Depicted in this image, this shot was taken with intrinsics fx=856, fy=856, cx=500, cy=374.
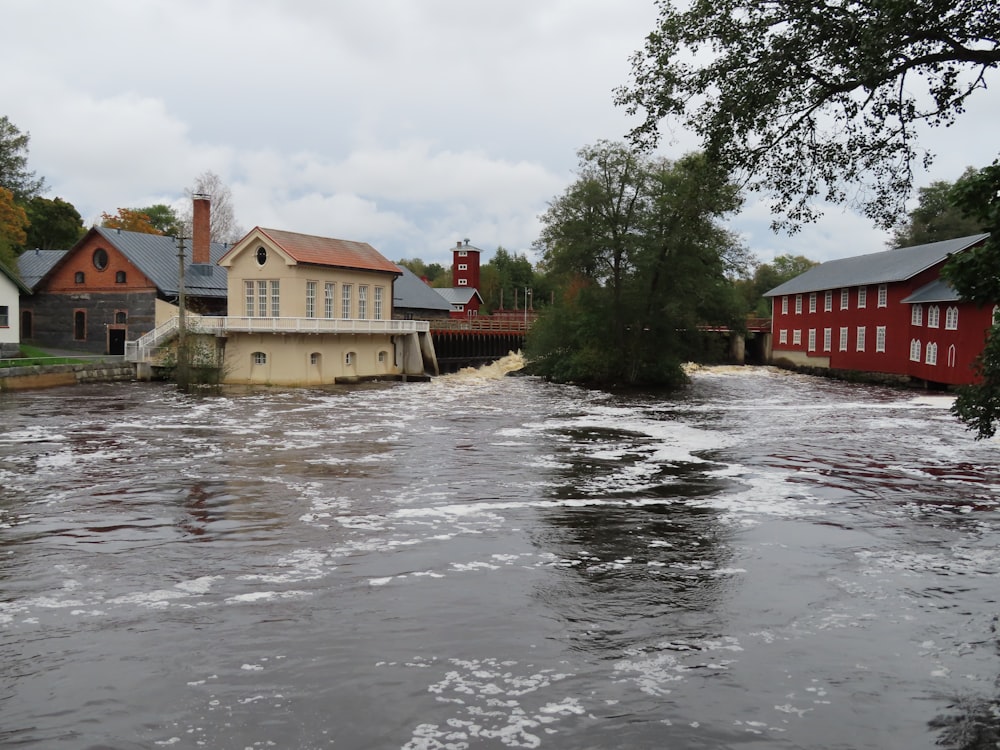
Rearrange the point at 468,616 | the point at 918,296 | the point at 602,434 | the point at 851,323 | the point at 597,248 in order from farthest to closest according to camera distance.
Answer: the point at 851,323
the point at 918,296
the point at 597,248
the point at 602,434
the point at 468,616

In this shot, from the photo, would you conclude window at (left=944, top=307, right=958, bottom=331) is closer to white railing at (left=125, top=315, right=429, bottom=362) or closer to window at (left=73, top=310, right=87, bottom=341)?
white railing at (left=125, top=315, right=429, bottom=362)

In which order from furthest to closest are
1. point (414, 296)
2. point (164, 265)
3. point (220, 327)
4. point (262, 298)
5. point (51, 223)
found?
point (414, 296) → point (51, 223) → point (164, 265) → point (262, 298) → point (220, 327)

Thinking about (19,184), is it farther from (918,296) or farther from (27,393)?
(918,296)

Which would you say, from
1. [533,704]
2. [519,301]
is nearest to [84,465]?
[533,704]

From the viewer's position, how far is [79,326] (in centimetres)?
4944

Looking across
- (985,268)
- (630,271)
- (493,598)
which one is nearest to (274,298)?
(630,271)

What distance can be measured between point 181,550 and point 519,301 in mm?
111979

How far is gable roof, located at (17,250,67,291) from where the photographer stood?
1998 inches

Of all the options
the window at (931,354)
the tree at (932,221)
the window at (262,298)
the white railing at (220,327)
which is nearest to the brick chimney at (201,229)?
the window at (262,298)

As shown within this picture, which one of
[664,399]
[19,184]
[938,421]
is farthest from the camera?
[19,184]

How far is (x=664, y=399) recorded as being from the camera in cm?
3991

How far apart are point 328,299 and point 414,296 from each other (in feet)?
76.1

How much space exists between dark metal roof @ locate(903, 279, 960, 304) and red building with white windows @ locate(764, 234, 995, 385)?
66mm

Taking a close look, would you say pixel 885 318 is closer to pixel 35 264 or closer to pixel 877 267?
pixel 877 267
